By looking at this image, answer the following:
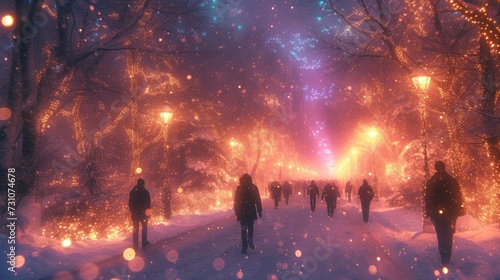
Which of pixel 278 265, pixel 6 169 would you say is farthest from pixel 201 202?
pixel 278 265

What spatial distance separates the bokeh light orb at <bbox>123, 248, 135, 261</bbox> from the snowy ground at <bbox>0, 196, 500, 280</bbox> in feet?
→ 0.45

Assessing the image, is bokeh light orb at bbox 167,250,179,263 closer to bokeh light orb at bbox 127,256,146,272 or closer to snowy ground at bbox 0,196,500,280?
snowy ground at bbox 0,196,500,280

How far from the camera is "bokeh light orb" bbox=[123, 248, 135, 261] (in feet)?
27.1

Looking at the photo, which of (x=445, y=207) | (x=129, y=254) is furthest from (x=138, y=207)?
(x=445, y=207)

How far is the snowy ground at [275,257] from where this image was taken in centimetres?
652

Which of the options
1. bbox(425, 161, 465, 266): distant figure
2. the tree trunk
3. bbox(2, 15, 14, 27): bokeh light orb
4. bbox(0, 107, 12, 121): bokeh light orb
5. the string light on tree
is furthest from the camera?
bbox(2, 15, 14, 27): bokeh light orb

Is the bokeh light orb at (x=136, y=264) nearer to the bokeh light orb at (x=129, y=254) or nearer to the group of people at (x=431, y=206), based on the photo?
the bokeh light orb at (x=129, y=254)

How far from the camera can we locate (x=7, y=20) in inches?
391

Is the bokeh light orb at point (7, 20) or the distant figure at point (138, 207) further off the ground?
the bokeh light orb at point (7, 20)

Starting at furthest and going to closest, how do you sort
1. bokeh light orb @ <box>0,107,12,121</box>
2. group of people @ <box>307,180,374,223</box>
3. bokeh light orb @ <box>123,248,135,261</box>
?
group of people @ <box>307,180,374,223</box> → bokeh light orb @ <box>0,107,12,121</box> → bokeh light orb @ <box>123,248,135,261</box>

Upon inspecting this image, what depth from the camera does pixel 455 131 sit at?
13.0 m

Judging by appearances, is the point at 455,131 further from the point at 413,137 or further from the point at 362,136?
the point at 362,136

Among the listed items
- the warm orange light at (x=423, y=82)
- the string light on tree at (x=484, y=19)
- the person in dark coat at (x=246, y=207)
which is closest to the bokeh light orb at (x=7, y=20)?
the person in dark coat at (x=246, y=207)

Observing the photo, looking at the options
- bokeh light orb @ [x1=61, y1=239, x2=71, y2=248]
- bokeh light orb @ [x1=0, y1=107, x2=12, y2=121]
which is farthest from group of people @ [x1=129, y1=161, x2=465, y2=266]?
bokeh light orb @ [x1=0, y1=107, x2=12, y2=121]
